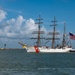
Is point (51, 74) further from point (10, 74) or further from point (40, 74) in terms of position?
point (10, 74)

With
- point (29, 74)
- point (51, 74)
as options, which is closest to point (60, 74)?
point (51, 74)

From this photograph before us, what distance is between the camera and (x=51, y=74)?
57.3 meters

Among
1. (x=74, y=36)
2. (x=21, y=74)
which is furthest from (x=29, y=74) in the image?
(x=74, y=36)

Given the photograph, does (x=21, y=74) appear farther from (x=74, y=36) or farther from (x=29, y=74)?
(x=74, y=36)

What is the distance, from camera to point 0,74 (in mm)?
56938

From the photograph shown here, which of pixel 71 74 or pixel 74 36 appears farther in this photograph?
pixel 74 36

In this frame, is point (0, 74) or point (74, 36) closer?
point (0, 74)

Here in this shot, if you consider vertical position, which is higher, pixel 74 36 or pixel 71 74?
pixel 74 36

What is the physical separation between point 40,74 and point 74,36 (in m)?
131

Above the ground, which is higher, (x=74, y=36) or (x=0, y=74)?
(x=74, y=36)

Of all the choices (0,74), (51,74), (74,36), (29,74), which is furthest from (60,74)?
(74,36)

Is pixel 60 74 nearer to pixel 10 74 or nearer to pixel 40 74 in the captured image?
pixel 40 74

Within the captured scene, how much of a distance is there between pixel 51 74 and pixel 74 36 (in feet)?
429

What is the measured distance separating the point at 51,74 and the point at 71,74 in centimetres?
351
